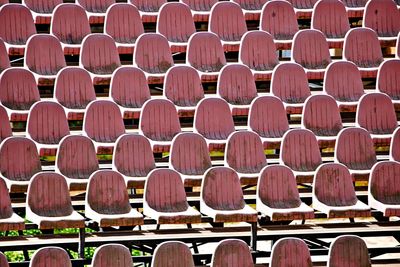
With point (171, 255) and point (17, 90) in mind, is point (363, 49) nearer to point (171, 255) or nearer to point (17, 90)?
point (17, 90)

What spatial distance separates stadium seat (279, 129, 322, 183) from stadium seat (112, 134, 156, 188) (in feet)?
1.75

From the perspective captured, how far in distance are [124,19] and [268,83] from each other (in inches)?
28.4

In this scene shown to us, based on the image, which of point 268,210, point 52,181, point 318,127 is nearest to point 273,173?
point 268,210

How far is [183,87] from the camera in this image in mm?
4438

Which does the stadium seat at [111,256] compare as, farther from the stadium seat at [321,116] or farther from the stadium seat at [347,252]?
the stadium seat at [321,116]

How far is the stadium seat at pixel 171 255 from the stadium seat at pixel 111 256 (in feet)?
0.32

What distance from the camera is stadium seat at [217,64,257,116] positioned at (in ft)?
14.7

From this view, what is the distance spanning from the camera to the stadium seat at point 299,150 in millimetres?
4172

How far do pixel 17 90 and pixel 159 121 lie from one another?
59 centimetres

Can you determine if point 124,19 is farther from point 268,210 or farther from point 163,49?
point 268,210

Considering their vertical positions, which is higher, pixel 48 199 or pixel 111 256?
pixel 48 199

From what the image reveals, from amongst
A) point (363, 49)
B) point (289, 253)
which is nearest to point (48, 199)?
point (289, 253)

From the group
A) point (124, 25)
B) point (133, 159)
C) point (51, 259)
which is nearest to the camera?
point (51, 259)

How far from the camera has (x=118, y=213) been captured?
12.6 feet
